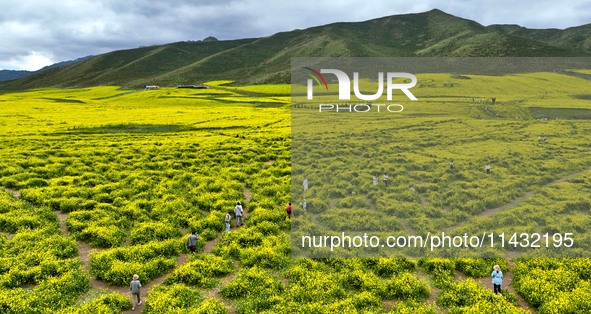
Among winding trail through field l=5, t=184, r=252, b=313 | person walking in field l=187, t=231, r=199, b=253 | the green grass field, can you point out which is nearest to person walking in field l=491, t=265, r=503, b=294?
the green grass field

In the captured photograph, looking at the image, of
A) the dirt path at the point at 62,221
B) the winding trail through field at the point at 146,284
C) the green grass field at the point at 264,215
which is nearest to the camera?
the green grass field at the point at 264,215

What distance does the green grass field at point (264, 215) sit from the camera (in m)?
19.2

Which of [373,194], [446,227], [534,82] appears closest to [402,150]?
[373,194]

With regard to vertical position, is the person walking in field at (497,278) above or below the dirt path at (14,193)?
below

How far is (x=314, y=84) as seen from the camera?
99.3 feet

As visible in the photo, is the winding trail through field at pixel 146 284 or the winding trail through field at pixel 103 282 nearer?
the winding trail through field at pixel 146 284

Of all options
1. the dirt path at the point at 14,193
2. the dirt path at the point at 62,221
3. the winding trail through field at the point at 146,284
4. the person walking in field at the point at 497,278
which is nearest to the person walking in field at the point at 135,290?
the winding trail through field at the point at 146,284

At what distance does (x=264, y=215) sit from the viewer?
29.4 m

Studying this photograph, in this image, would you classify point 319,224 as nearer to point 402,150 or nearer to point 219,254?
point 219,254

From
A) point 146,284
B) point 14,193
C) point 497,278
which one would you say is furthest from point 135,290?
point 14,193

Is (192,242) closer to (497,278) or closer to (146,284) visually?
(146,284)

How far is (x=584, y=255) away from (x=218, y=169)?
34.5m

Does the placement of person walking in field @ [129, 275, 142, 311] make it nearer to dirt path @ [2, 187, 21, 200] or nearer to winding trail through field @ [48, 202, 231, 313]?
winding trail through field @ [48, 202, 231, 313]

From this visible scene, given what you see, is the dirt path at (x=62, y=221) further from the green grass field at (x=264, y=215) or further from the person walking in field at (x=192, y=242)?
the person walking in field at (x=192, y=242)
